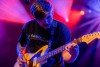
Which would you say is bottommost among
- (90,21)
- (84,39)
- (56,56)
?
(56,56)

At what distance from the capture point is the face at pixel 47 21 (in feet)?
7.72

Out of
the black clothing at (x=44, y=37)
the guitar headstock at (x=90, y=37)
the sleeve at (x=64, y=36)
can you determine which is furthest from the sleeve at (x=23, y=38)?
the guitar headstock at (x=90, y=37)

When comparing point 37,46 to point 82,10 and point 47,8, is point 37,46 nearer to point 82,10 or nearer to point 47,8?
point 47,8

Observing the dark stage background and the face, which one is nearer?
the face

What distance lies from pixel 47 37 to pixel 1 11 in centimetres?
98

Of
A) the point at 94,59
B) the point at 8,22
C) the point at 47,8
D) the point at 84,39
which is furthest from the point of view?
the point at 8,22

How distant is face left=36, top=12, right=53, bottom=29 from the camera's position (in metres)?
2.35

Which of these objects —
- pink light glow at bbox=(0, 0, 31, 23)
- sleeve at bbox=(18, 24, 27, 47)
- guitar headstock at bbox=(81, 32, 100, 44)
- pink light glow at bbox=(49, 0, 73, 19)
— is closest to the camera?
guitar headstock at bbox=(81, 32, 100, 44)

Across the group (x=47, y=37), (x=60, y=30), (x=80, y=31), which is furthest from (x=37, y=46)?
(x=80, y=31)

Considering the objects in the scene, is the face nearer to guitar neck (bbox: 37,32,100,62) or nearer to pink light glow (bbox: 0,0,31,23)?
guitar neck (bbox: 37,32,100,62)

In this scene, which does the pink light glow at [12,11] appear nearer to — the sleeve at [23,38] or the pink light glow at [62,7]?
the pink light glow at [62,7]

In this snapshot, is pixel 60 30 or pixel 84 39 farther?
pixel 60 30

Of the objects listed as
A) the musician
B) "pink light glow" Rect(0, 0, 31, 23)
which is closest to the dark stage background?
"pink light glow" Rect(0, 0, 31, 23)

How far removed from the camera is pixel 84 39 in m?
2.20
